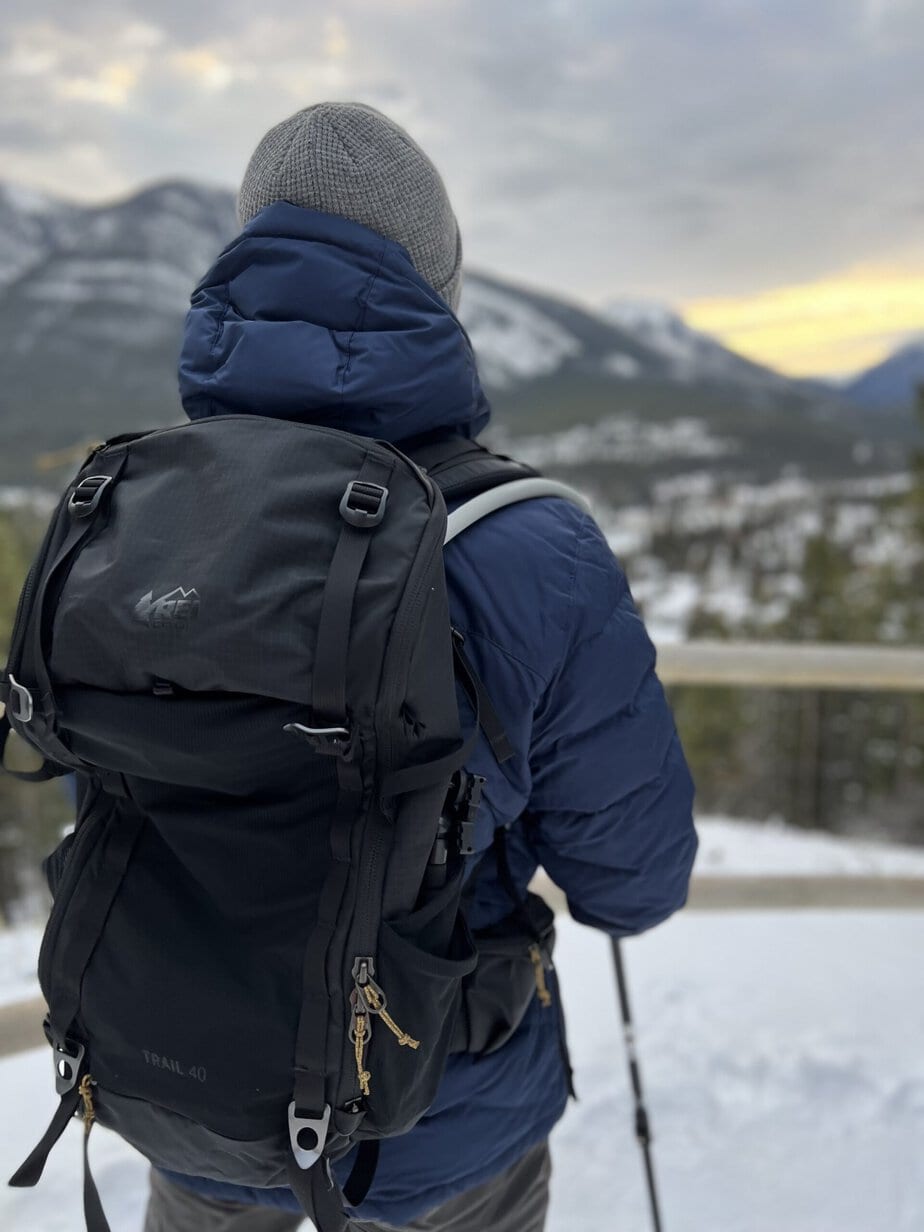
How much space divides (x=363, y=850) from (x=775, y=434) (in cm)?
20085

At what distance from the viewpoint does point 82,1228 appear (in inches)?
82.4

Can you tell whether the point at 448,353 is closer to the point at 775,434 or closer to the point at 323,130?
the point at 323,130

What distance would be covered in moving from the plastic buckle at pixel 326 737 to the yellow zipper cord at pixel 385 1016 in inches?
10.1

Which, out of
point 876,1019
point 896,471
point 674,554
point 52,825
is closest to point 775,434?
point 896,471

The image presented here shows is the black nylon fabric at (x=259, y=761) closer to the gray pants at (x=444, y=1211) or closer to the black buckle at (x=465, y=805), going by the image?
the black buckle at (x=465, y=805)

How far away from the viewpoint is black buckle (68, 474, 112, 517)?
1.03 m

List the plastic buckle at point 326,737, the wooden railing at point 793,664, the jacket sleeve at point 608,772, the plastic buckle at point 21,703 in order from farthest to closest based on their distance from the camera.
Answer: the wooden railing at point 793,664 → the jacket sleeve at point 608,772 → the plastic buckle at point 21,703 → the plastic buckle at point 326,737

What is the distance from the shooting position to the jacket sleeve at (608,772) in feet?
3.62

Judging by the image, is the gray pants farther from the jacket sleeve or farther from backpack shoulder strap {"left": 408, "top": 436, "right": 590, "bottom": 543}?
backpack shoulder strap {"left": 408, "top": 436, "right": 590, "bottom": 543}

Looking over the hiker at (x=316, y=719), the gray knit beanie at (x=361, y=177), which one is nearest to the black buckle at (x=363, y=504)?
the hiker at (x=316, y=719)

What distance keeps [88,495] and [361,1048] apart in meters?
0.67

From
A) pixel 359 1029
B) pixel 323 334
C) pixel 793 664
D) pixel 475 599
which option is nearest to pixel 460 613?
pixel 475 599

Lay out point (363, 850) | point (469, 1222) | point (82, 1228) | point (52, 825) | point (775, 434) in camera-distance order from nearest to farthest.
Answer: point (363, 850) → point (469, 1222) → point (82, 1228) → point (52, 825) → point (775, 434)

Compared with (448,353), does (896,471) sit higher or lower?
lower
